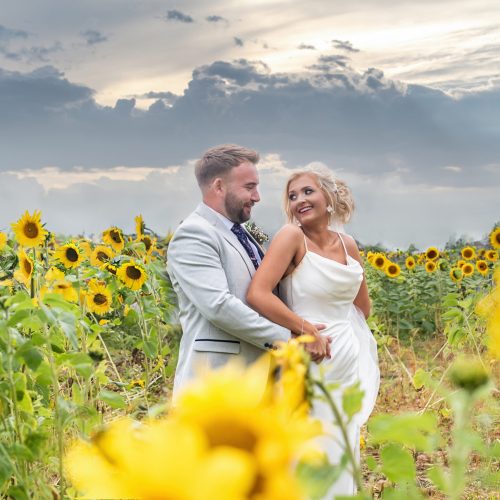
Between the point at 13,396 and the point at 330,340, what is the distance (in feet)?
5.33

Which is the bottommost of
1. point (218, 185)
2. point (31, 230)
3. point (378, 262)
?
point (378, 262)

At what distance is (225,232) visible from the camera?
3.20 metres

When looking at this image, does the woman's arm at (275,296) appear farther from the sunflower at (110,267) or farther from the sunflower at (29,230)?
the sunflower at (110,267)

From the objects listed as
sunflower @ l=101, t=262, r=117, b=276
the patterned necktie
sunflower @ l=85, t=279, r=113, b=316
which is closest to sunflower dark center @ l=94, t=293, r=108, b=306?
sunflower @ l=85, t=279, r=113, b=316

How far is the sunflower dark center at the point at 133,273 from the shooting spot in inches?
200

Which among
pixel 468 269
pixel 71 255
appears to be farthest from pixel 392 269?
pixel 71 255

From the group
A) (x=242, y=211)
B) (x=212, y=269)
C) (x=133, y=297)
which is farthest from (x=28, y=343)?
(x=133, y=297)

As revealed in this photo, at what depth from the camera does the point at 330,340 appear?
11.0ft

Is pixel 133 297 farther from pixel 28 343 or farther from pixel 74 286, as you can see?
pixel 28 343

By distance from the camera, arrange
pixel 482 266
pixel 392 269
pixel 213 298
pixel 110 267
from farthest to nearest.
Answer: pixel 392 269 < pixel 482 266 < pixel 110 267 < pixel 213 298

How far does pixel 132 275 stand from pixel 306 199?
199 cm

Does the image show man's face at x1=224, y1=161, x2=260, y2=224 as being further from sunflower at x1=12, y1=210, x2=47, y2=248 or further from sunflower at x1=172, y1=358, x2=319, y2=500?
sunflower at x1=172, y1=358, x2=319, y2=500

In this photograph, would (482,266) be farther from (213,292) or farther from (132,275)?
(213,292)

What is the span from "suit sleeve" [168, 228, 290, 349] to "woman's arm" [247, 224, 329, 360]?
0.08m
